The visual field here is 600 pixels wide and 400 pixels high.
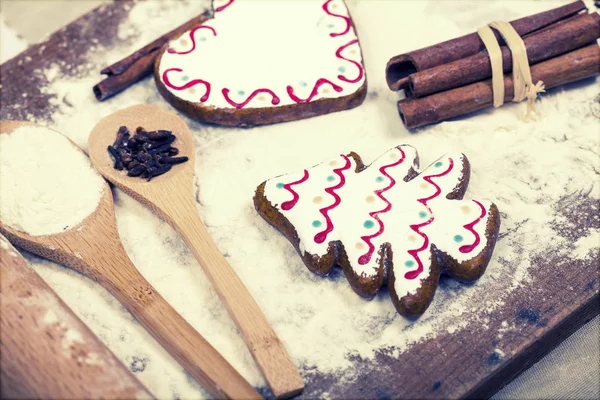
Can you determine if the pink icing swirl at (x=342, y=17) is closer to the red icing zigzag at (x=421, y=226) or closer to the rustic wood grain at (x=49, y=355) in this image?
the red icing zigzag at (x=421, y=226)

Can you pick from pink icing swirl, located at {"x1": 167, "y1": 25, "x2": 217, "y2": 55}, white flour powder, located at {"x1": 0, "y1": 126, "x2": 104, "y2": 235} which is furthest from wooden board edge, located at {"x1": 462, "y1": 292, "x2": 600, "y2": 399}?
pink icing swirl, located at {"x1": 167, "y1": 25, "x2": 217, "y2": 55}

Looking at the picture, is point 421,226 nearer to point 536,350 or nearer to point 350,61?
point 536,350

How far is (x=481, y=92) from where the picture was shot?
1835 millimetres

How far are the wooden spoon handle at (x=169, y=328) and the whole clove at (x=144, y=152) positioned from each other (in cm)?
22

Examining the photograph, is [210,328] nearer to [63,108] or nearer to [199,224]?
[199,224]

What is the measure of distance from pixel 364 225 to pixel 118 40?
1007 mm

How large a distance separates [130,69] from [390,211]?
0.84m

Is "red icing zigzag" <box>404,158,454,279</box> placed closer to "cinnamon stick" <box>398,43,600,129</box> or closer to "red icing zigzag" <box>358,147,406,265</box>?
"red icing zigzag" <box>358,147,406,265</box>

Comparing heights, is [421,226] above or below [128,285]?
below

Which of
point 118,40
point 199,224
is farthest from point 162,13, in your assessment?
point 199,224

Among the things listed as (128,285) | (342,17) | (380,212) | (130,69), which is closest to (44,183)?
(128,285)

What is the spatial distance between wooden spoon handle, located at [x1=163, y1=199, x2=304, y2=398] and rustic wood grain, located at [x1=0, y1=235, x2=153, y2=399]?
0.23 meters

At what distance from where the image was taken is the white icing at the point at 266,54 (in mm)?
1861

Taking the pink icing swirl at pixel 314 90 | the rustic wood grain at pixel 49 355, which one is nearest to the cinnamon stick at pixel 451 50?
the pink icing swirl at pixel 314 90
